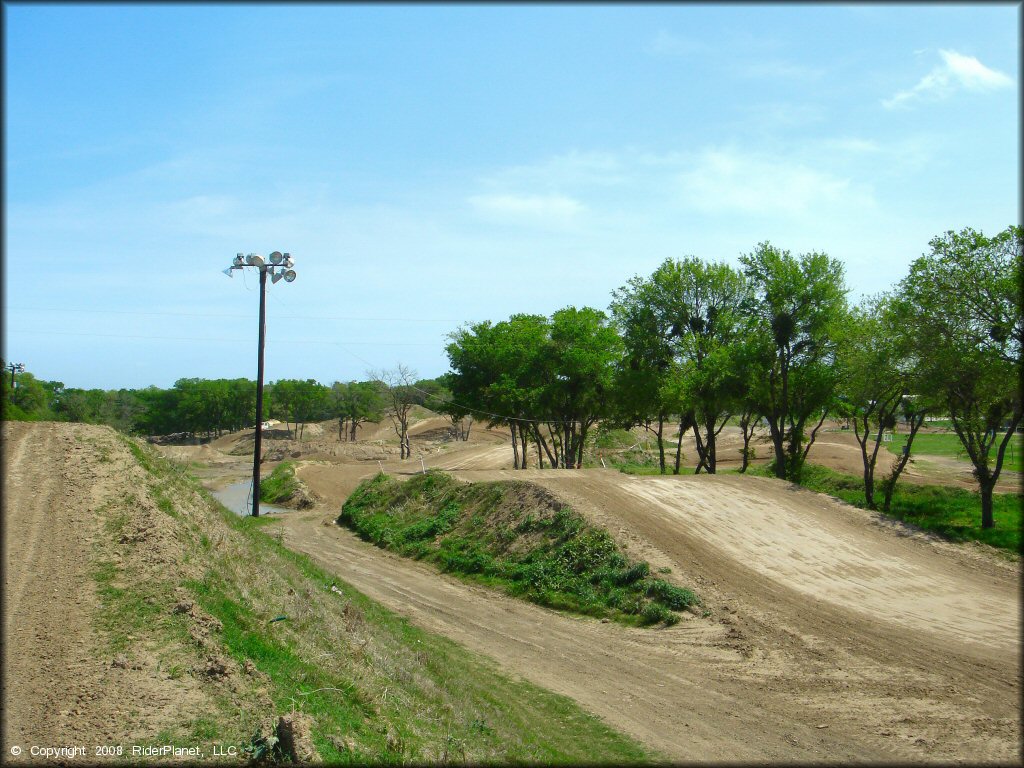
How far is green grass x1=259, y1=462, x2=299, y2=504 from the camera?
44.1 meters

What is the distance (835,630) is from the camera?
1612 centimetres

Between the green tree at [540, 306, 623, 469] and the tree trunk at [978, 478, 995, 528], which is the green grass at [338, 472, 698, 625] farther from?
the tree trunk at [978, 478, 995, 528]

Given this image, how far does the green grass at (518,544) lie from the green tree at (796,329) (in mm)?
20250

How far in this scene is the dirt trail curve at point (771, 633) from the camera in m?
11.0

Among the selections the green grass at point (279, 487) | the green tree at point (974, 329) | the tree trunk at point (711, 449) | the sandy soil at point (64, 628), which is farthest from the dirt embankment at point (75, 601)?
the tree trunk at point (711, 449)

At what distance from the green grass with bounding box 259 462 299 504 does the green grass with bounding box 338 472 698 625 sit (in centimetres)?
1104

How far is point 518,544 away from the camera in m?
24.0

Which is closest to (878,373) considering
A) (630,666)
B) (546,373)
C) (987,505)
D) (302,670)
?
(987,505)

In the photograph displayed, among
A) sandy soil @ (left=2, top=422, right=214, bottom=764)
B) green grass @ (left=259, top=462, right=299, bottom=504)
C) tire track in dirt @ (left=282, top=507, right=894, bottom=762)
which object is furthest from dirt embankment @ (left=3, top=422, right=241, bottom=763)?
green grass @ (left=259, top=462, right=299, bottom=504)

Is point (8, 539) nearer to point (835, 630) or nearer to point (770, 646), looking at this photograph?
point (770, 646)

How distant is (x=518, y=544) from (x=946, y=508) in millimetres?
21554

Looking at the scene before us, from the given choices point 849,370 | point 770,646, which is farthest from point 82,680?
point 849,370

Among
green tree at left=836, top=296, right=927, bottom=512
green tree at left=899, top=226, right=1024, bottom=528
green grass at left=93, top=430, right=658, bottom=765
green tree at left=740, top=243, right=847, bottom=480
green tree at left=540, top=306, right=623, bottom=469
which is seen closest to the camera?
green grass at left=93, top=430, right=658, bottom=765

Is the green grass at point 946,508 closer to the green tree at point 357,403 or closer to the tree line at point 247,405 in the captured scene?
the tree line at point 247,405
